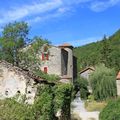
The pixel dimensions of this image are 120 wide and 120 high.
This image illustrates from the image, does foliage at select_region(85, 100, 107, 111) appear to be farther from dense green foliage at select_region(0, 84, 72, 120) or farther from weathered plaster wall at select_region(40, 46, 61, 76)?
dense green foliage at select_region(0, 84, 72, 120)

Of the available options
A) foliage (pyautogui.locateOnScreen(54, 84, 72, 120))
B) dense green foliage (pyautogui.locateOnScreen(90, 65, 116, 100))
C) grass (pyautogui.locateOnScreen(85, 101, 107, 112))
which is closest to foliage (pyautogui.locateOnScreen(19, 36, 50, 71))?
grass (pyautogui.locateOnScreen(85, 101, 107, 112))

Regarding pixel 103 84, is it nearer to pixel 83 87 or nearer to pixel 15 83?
pixel 83 87

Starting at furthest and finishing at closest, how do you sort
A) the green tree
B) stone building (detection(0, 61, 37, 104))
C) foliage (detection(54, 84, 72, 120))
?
the green tree, foliage (detection(54, 84, 72, 120)), stone building (detection(0, 61, 37, 104))

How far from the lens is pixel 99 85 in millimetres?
79000

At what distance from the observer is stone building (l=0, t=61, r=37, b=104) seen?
86.3 ft

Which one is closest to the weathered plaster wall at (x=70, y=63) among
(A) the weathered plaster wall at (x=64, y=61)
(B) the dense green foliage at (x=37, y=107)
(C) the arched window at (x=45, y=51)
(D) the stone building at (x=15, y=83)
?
(A) the weathered plaster wall at (x=64, y=61)

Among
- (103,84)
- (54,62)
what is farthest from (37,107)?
(54,62)

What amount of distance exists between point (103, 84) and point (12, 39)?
26224 millimetres

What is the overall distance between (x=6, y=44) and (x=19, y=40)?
8.28 ft

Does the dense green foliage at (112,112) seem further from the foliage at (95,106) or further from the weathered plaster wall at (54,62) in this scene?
the weathered plaster wall at (54,62)

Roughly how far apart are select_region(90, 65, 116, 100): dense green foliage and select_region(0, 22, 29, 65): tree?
79.5 feet

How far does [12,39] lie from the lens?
A: 188ft

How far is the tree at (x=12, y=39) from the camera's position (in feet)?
185

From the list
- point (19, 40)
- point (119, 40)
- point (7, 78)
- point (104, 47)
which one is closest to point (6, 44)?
point (19, 40)
